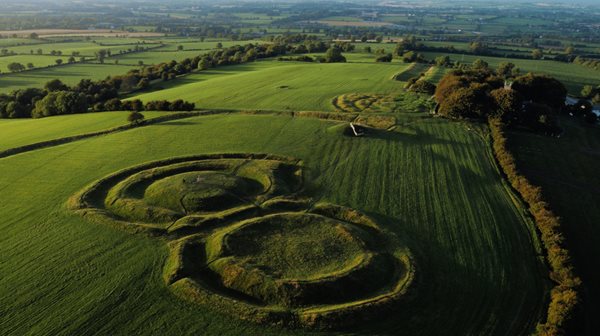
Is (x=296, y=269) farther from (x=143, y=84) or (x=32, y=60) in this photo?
(x=32, y=60)

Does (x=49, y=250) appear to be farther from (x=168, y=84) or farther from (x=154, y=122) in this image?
(x=168, y=84)

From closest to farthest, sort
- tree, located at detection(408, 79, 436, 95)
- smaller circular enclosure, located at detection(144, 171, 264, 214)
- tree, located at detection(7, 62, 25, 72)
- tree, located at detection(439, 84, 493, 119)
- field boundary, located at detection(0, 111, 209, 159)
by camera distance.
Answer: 1. smaller circular enclosure, located at detection(144, 171, 264, 214)
2. field boundary, located at detection(0, 111, 209, 159)
3. tree, located at detection(439, 84, 493, 119)
4. tree, located at detection(408, 79, 436, 95)
5. tree, located at detection(7, 62, 25, 72)

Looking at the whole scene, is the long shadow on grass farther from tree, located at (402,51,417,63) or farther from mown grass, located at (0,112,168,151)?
tree, located at (402,51,417,63)

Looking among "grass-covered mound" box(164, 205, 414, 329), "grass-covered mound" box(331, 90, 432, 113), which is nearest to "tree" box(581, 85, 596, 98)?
"grass-covered mound" box(331, 90, 432, 113)

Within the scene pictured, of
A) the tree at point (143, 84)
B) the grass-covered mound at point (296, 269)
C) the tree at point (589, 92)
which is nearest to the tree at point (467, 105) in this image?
the grass-covered mound at point (296, 269)

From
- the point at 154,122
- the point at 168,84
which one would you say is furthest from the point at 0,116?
the point at 154,122
